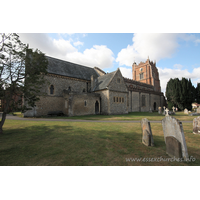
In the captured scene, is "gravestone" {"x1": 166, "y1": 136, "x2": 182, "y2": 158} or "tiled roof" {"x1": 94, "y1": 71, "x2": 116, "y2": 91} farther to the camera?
"tiled roof" {"x1": 94, "y1": 71, "x2": 116, "y2": 91}

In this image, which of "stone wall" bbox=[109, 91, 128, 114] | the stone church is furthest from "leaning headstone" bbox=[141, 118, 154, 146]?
"stone wall" bbox=[109, 91, 128, 114]

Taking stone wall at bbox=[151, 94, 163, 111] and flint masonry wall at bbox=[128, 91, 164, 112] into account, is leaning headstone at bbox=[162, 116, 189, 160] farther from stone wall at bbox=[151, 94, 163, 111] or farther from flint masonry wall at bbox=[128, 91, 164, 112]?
stone wall at bbox=[151, 94, 163, 111]

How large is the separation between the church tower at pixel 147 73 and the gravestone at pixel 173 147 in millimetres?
49885

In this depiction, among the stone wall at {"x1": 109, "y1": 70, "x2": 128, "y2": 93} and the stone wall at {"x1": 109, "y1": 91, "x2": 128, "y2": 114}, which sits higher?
the stone wall at {"x1": 109, "y1": 70, "x2": 128, "y2": 93}

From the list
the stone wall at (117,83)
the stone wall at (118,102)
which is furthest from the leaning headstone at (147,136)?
the stone wall at (117,83)

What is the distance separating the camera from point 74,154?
13.5ft

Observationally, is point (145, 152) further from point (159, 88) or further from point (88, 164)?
point (159, 88)

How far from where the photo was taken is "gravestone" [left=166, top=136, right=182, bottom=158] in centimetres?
382

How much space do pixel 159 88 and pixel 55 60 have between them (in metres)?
48.2

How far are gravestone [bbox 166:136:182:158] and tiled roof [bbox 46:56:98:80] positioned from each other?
2189 cm

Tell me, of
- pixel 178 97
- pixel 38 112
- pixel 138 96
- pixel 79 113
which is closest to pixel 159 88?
pixel 178 97

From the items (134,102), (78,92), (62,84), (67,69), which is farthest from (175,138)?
(134,102)

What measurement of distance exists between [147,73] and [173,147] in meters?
52.3

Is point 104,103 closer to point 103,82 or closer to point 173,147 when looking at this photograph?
point 103,82
